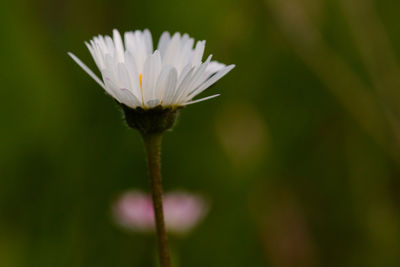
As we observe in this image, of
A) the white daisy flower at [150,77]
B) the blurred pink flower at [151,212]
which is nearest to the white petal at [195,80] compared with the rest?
the white daisy flower at [150,77]

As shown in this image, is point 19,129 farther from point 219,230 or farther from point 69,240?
point 219,230

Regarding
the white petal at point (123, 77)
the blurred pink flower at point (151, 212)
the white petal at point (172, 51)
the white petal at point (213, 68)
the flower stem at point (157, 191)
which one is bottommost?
the flower stem at point (157, 191)

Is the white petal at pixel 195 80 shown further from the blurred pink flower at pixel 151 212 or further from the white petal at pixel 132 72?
the blurred pink flower at pixel 151 212

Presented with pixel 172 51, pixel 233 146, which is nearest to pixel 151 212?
pixel 233 146

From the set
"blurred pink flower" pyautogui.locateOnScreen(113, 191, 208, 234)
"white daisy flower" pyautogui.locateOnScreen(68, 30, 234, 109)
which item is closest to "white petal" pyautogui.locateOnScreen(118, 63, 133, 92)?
"white daisy flower" pyautogui.locateOnScreen(68, 30, 234, 109)

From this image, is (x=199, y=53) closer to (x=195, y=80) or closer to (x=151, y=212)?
(x=195, y=80)

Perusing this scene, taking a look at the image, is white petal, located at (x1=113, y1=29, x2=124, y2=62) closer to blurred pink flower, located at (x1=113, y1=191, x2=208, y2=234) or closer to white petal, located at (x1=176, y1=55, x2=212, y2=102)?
white petal, located at (x1=176, y1=55, x2=212, y2=102)
